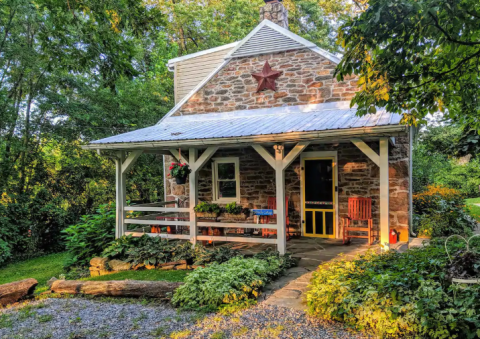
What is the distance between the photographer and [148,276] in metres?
5.80

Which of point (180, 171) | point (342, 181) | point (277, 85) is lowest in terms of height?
point (342, 181)

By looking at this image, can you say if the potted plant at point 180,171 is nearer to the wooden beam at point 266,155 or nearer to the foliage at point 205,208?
the foliage at point 205,208

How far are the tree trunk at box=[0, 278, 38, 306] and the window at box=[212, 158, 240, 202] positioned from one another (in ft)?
15.9

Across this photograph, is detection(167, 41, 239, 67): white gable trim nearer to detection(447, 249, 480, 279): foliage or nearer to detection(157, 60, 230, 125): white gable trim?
detection(157, 60, 230, 125): white gable trim

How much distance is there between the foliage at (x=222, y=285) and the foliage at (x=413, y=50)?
266 cm

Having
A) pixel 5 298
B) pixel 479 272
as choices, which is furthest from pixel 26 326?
pixel 479 272

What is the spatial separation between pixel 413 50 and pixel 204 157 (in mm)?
4306

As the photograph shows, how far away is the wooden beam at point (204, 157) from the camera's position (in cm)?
663

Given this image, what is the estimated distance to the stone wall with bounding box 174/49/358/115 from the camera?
317 inches

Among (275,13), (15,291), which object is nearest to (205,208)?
(15,291)

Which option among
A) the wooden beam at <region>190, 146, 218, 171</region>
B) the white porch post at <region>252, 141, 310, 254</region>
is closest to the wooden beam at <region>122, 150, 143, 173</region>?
the wooden beam at <region>190, 146, 218, 171</region>

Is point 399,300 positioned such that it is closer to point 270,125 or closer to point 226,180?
point 270,125

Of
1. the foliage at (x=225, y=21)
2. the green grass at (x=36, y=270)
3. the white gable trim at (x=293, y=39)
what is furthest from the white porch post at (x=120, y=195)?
the foliage at (x=225, y=21)

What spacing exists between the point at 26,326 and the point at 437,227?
7.68m
